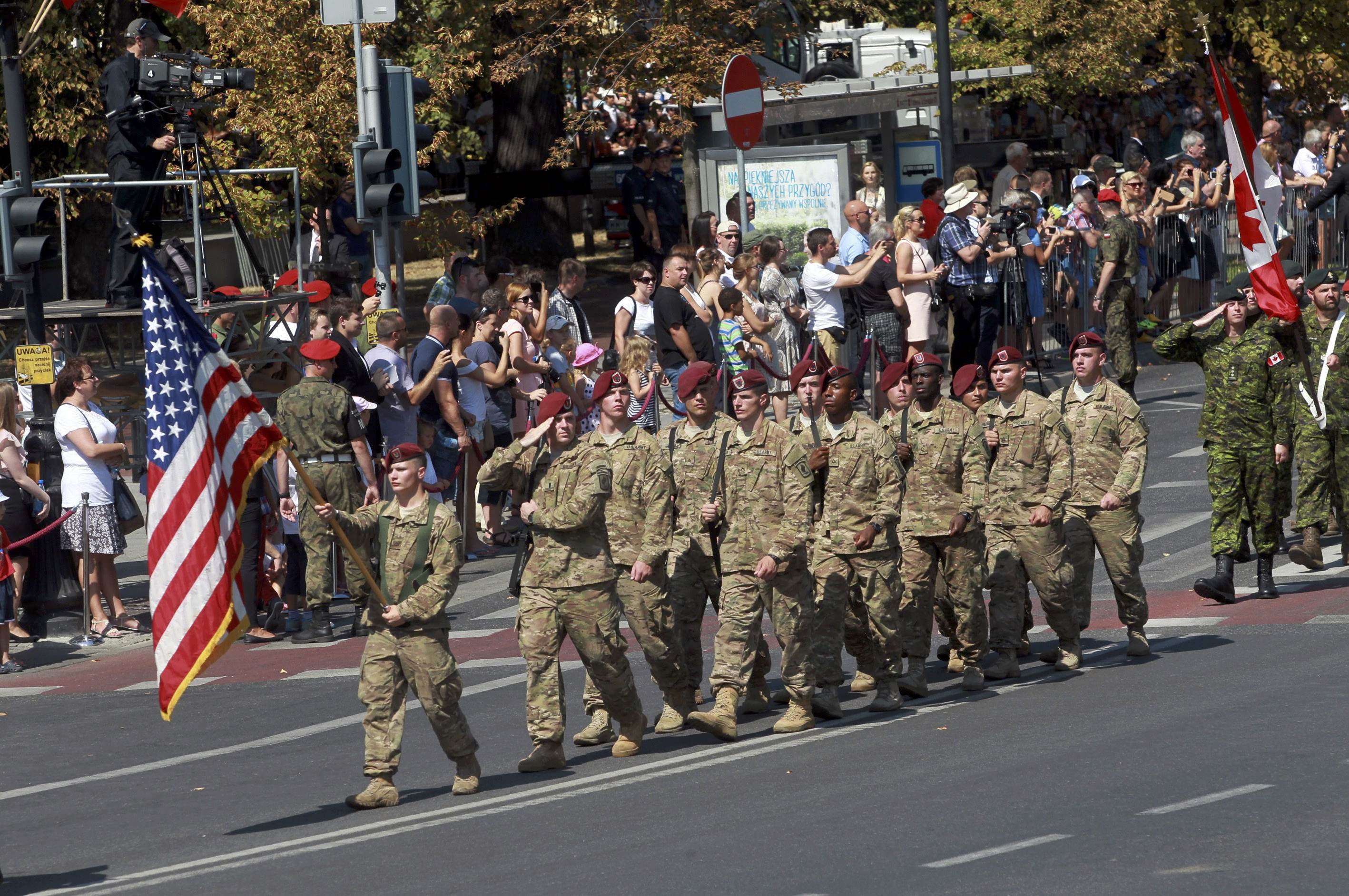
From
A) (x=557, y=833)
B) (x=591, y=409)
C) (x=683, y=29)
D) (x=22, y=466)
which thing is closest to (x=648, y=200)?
(x=683, y=29)

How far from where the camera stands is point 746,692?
11.6 metres

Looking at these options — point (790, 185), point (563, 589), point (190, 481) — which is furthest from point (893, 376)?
point (790, 185)

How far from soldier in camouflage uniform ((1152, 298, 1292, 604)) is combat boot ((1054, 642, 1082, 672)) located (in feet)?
6.20

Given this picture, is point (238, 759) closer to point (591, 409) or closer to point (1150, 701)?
point (1150, 701)

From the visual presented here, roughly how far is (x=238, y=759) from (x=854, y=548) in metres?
3.70

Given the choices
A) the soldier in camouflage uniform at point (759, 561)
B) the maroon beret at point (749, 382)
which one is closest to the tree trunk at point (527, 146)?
the maroon beret at point (749, 382)

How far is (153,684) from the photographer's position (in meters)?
13.2

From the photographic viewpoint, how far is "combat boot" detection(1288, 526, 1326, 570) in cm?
1437

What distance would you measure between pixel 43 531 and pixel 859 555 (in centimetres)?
634

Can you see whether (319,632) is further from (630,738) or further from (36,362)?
(630,738)

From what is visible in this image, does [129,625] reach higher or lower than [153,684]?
higher

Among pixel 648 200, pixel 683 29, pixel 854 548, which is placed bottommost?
pixel 854 548

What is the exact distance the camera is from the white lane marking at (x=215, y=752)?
10.7 meters

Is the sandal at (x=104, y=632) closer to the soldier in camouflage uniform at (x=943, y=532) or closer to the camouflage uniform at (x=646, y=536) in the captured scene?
the camouflage uniform at (x=646, y=536)
